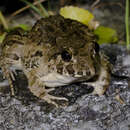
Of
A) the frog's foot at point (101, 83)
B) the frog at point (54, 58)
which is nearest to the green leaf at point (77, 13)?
the frog at point (54, 58)

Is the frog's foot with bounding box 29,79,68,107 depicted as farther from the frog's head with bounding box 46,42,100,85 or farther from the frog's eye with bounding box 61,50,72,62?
the frog's eye with bounding box 61,50,72,62

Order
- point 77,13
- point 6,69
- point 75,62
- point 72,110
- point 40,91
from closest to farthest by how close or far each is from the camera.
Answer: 1. point 75,62
2. point 72,110
3. point 40,91
4. point 6,69
5. point 77,13

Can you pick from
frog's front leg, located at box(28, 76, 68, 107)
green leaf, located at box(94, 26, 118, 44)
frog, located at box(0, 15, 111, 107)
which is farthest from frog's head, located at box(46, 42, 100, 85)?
green leaf, located at box(94, 26, 118, 44)

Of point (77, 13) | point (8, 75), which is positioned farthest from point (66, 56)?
point (77, 13)

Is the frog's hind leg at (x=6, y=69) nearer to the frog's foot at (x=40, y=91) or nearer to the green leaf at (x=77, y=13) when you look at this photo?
the frog's foot at (x=40, y=91)

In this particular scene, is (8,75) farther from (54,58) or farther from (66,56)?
(66,56)

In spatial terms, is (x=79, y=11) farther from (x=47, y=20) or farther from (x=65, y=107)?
(x=65, y=107)
